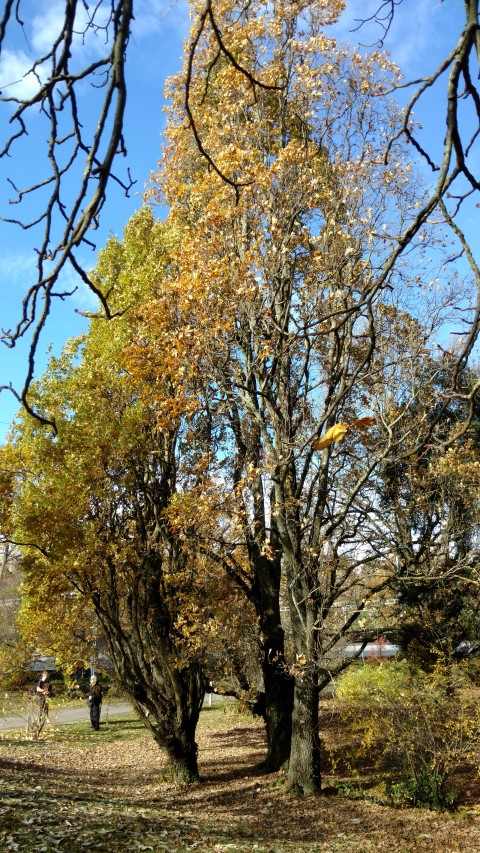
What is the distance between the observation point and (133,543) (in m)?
11.2

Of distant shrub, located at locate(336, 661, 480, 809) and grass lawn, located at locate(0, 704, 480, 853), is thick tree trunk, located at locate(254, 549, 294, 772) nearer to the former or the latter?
grass lawn, located at locate(0, 704, 480, 853)

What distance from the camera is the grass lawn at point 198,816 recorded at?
6852mm

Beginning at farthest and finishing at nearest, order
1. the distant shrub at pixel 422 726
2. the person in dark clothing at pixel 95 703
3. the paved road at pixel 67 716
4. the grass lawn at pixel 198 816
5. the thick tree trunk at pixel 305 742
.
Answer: the paved road at pixel 67 716 < the person in dark clothing at pixel 95 703 < the thick tree trunk at pixel 305 742 < the distant shrub at pixel 422 726 < the grass lawn at pixel 198 816

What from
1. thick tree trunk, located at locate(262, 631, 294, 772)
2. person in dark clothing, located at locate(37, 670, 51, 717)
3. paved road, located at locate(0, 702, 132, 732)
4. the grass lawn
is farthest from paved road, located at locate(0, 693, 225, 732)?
thick tree trunk, located at locate(262, 631, 294, 772)

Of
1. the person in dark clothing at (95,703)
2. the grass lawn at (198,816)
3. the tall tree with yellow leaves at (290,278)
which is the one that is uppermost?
the tall tree with yellow leaves at (290,278)

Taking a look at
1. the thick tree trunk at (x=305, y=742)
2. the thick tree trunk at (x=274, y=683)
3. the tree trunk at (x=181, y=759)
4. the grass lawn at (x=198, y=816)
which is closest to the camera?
the grass lawn at (x=198, y=816)

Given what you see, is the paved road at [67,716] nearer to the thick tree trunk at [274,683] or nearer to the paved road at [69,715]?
the paved road at [69,715]

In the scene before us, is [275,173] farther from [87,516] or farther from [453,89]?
[453,89]

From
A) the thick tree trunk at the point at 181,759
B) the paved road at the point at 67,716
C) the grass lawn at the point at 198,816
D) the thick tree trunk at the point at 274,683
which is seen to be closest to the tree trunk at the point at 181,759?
the thick tree trunk at the point at 181,759

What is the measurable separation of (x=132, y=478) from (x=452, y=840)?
21.6ft

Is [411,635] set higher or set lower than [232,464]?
lower

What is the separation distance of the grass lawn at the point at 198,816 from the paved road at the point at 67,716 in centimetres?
709

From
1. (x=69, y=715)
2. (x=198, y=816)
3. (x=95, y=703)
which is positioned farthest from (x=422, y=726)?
(x=69, y=715)

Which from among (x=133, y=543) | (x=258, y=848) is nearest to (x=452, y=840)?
(x=258, y=848)
